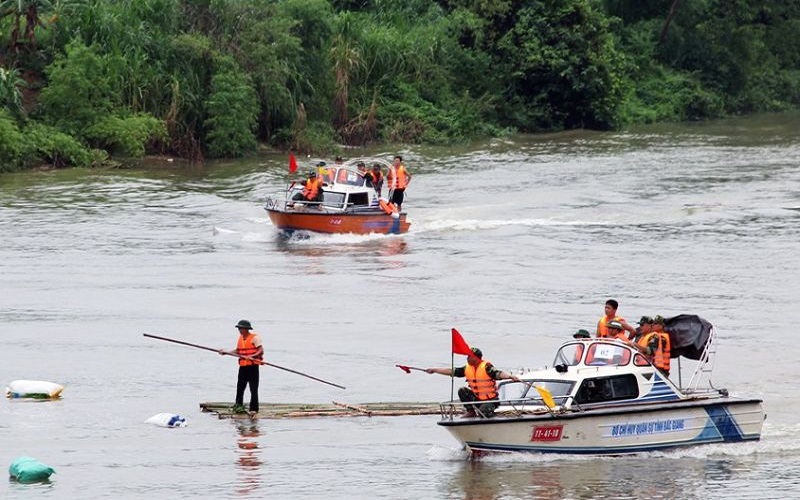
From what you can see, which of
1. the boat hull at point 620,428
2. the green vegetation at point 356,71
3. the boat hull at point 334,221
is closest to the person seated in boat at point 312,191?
the boat hull at point 334,221

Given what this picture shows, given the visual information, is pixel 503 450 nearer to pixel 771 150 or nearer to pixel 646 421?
pixel 646 421

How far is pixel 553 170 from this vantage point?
47.7 meters

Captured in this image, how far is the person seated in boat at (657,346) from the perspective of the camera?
19984mm

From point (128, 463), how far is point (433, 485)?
3.65 meters

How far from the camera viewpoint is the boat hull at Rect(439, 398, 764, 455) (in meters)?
18.7

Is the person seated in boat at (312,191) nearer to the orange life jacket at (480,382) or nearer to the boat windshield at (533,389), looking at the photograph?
the boat windshield at (533,389)

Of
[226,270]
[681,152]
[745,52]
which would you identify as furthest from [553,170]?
[745,52]

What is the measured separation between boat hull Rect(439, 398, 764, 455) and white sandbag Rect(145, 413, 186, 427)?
12.6 feet

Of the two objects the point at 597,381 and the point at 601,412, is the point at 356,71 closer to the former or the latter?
the point at 597,381

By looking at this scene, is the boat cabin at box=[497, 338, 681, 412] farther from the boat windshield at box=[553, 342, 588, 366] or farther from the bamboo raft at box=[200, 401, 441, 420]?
the bamboo raft at box=[200, 401, 441, 420]

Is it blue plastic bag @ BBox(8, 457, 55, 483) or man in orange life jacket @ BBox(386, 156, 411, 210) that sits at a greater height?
man in orange life jacket @ BBox(386, 156, 411, 210)

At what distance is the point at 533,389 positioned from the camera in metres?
19.2

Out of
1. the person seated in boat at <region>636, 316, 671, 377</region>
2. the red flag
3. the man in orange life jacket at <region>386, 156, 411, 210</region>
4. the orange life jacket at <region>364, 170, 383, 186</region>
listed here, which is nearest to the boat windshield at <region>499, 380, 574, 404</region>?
the red flag

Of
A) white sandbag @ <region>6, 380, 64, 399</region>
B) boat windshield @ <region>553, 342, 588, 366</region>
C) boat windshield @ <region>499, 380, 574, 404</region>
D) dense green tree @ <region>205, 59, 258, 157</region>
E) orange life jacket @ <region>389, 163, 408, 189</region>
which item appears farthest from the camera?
dense green tree @ <region>205, 59, 258, 157</region>
